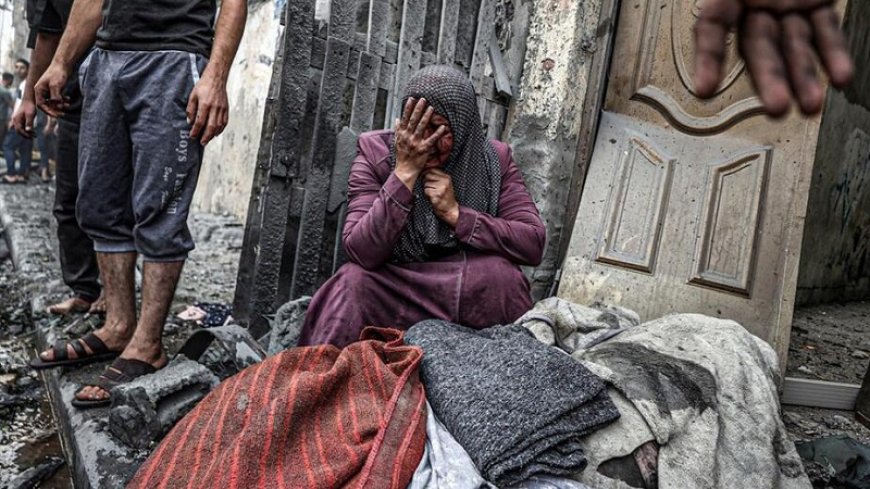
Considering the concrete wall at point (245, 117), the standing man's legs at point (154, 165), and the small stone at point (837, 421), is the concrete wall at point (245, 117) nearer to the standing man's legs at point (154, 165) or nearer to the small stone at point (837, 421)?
the standing man's legs at point (154, 165)

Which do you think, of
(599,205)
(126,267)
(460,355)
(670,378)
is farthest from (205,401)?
(599,205)

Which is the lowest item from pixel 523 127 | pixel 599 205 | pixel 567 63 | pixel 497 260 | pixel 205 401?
pixel 205 401

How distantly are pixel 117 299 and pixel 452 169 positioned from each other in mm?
1285

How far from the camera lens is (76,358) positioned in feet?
6.53

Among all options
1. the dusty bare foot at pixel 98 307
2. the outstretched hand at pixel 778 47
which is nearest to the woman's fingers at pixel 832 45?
the outstretched hand at pixel 778 47

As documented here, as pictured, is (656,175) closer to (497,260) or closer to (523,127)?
(523,127)

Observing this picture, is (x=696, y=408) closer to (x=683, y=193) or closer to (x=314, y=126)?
(x=683, y=193)

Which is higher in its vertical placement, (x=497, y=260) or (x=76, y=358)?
(x=497, y=260)

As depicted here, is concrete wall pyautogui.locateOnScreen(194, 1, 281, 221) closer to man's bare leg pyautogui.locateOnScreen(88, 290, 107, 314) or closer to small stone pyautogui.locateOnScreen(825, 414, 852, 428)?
man's bare leg pyautogui.locateOnScreen(88, 290, 107, 314)

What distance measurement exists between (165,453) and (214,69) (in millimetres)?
1196

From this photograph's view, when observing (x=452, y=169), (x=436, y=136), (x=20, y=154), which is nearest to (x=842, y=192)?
(x=452, y=169)

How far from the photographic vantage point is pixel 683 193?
273 cm

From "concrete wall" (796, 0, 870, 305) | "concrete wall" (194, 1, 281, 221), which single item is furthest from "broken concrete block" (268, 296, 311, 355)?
"concrete wall" (194, 1, 281, 221)

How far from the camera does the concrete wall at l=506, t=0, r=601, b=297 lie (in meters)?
2.83
